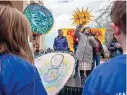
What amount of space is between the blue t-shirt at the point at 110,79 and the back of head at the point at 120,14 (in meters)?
0.13

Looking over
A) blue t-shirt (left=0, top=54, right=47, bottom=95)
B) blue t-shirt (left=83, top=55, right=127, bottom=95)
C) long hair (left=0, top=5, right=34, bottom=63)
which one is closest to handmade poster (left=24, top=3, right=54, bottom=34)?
long hair (left=0, top=5, right=34, bottom=63)

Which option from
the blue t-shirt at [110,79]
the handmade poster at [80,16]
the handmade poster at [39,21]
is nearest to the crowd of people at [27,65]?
the blue t-shirt at [110,79]

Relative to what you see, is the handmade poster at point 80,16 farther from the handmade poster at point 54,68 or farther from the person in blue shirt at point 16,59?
the person in blue shirt at point 16,59

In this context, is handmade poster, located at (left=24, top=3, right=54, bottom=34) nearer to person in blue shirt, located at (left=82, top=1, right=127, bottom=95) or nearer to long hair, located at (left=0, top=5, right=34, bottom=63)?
long hair, located at (left=0, top=5, right=34, bottom=63)

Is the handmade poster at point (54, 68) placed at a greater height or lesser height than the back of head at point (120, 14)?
lesser

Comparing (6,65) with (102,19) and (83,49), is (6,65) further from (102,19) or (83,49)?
(102,19)

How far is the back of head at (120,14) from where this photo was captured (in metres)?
1.46

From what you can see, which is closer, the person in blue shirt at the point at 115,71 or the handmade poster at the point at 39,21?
the person in blue shirt at the point at 115,71

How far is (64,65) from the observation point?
3316mm

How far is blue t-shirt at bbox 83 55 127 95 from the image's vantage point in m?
1.48

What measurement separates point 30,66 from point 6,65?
4.6 inches

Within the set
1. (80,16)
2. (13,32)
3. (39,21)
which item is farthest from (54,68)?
(80,16)

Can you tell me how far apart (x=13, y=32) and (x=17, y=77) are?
0.25 meters

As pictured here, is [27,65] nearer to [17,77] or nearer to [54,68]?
[17,77]
